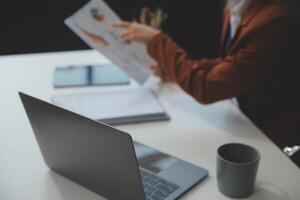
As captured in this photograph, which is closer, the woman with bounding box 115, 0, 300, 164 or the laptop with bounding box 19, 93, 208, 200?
the laptop with bounding box 19, 93, 208, 200

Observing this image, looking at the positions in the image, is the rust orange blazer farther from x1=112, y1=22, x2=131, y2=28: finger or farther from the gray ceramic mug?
the gray ceramic mug

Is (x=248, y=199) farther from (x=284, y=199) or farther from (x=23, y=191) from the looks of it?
(x=23, y=191)

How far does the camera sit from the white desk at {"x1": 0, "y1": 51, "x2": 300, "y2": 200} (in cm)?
93

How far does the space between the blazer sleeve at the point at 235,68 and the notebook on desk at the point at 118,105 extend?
0.12 metres

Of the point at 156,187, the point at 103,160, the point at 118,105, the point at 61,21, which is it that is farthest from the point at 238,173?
the point at 61,21

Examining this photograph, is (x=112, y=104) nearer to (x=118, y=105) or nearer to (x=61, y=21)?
(x=118, y=105)

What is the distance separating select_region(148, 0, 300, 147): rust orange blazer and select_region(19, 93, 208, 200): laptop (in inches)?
12.1

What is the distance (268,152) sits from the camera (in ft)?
3.54

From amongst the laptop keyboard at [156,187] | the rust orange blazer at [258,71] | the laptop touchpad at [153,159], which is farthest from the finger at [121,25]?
the laptop keyboard at [156,187]

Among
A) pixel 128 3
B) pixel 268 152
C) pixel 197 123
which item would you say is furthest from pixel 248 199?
pixel 128 3

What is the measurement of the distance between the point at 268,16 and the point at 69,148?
0.67 m

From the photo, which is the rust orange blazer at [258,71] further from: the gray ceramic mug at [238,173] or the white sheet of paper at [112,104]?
the gray ceramic mug at [238,173]

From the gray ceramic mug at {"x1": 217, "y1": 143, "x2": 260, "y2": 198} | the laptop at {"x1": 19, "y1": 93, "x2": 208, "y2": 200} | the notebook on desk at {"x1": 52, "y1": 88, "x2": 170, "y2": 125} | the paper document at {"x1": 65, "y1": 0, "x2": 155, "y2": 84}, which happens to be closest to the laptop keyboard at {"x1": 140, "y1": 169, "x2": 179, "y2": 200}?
the laptop at {"x1": 19, "y1": 93, "x2": 208, "y2": 200}

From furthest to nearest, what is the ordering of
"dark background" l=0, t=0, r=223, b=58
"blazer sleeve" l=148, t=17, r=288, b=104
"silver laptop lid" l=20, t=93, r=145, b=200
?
"dark background" l=0, t=0, r=223, b=58 → "blazer sleeve" l=148, t=17, r=288, b=104 → "silver laptop lid" l=20, t=93, r=145, b=200
